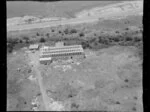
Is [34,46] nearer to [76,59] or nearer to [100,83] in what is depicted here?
[76,59]

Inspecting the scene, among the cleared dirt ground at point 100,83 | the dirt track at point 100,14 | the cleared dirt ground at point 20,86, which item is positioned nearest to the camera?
the cleared dirt ground at point 100,83

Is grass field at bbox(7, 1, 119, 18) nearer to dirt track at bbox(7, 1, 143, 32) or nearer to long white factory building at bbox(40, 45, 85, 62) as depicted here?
dirt track at bbox(7, 1, 143, 32)

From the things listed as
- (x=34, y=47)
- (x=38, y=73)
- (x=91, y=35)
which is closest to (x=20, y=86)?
(x=38, y=73)

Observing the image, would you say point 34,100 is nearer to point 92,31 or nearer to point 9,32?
point 92,31

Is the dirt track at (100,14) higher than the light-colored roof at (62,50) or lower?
higher

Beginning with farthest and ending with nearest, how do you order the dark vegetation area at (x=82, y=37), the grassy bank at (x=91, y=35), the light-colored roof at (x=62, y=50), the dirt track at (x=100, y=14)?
Answer: 1. the dirt track at (x=100, y=14)
2. the grassy bank at (x=91, y=35)
3. the dark vegetation area at (x=82, y=37)
4. the light-colored roof at (x=62, y=50)

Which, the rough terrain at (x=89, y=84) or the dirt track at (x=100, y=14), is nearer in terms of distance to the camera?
the rough terrain at (x=89, y=84)

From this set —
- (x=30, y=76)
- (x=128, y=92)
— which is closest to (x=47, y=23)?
(x=30, y=76)

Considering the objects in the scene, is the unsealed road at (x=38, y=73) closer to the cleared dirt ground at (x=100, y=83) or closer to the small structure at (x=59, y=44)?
the cleared dirt ground at (x=100, y=83)

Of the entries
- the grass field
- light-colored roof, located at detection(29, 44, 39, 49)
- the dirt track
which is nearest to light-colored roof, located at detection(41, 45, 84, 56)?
light-colored roof, located at detection(29, 44, 39, 49)

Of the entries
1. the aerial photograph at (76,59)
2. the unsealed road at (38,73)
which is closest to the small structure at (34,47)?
the aerial photograph at (76,59)
